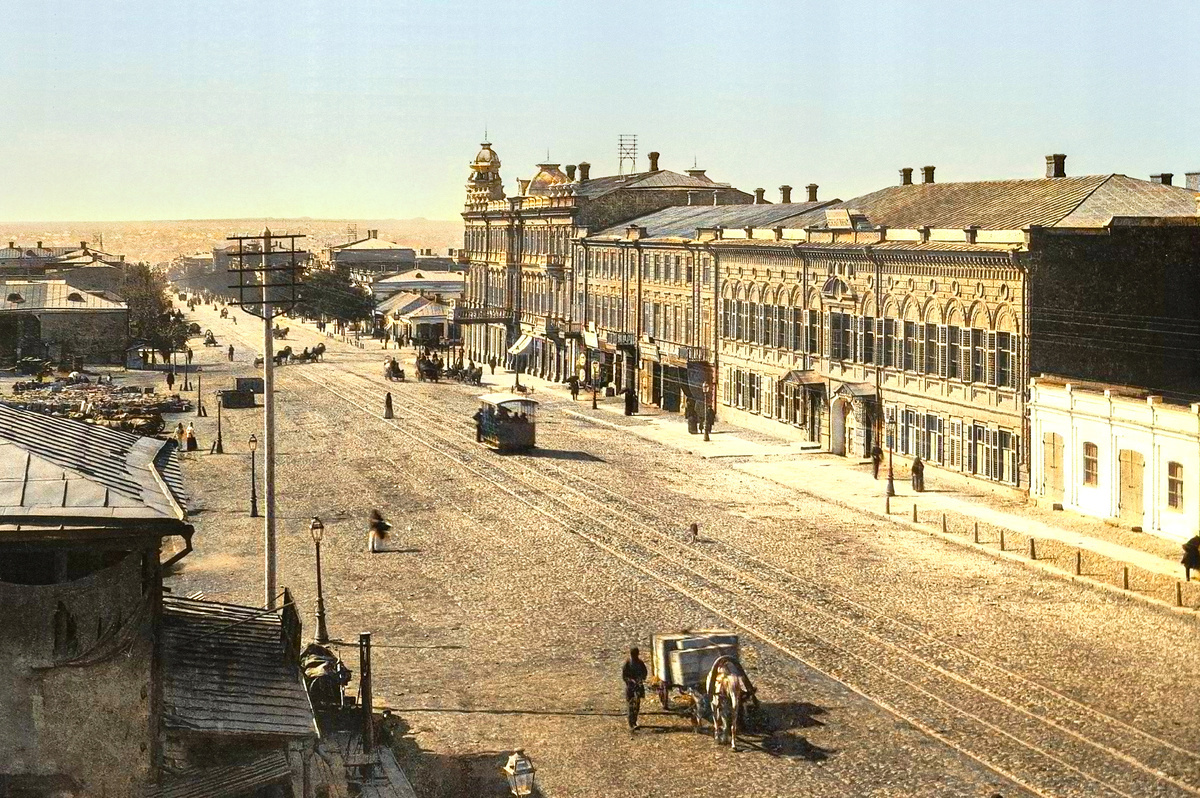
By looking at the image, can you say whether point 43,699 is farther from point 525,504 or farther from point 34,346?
point 34,346

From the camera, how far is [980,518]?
43.2 metres

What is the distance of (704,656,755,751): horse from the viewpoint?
24297 millimetres

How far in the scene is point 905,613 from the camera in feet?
107

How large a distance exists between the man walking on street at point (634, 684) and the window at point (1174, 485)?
1920 centimetres

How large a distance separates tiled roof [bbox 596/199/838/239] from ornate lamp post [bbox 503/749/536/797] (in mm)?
44435

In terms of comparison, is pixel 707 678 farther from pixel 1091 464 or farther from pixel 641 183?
pixel 641 183

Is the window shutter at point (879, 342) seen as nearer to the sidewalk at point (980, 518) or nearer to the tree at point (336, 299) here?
the sidewalk at point (980, 518)

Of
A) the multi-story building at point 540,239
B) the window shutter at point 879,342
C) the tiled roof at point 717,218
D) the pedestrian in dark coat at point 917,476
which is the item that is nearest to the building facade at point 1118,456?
the pedestrian in dark coat at point 917,476

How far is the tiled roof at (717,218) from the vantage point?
68188 mm

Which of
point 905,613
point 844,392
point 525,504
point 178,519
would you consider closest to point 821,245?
point 844,392

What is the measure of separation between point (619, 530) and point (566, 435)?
21.9 metres

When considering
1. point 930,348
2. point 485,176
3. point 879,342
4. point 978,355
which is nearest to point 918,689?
point 978,355

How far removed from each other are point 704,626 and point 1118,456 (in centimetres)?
1510

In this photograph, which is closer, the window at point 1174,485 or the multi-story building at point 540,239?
the window at point 1174,485
